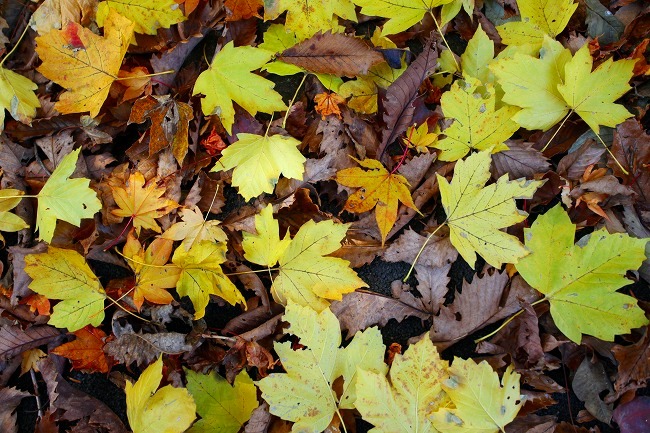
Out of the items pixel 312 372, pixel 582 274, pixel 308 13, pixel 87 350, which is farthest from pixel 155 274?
pixel 582 274

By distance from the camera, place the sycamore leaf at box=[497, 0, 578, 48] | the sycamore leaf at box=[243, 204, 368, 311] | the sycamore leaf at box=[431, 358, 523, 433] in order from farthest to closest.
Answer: the sycamore leaf at box=[497, 0, 578, 48], the sycamore leaf at box=[243, 204, 368, 311], the sycamore leaf at box=[431, 358, 523, 433]

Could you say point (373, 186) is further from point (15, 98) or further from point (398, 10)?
point (15, 98)

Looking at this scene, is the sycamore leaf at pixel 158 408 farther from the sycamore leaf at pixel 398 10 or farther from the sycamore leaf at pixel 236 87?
the sycamore leaf at pixel 398 10

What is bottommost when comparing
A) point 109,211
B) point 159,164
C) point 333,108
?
point 109,211

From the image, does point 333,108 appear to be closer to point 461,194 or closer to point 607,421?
point 461,194

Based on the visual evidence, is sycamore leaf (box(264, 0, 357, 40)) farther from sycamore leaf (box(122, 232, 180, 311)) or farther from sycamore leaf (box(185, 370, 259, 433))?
sycamore leaf (box(185, 370, 259, 433))

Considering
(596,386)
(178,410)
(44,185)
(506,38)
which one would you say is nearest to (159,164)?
(44,185)

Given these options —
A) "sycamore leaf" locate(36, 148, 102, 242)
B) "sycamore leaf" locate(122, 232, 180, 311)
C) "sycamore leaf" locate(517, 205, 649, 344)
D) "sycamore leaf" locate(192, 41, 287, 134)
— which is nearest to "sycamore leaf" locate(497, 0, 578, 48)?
"sycamore leaf" locate(517, 205, 649, 344)
